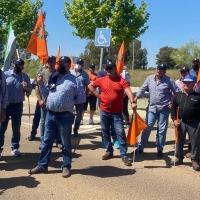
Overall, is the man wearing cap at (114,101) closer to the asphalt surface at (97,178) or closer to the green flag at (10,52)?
the asphalt surface at (97,178)

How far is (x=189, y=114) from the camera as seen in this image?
6727 mm

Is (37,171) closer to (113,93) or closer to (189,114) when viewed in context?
(113,93)

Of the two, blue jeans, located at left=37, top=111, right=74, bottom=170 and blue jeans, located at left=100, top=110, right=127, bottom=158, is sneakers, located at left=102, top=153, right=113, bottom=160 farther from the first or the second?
blue jeans, located at left=37, top=111, right=74, bottom=170

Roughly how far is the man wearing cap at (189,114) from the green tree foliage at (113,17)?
44.1 feet

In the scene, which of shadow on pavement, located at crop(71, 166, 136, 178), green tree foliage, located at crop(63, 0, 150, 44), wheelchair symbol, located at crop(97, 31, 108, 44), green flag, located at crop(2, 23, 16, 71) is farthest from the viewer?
green tree foliage, located at crop(63, 0, 150, 44)

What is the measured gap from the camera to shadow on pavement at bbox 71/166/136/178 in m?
6.24

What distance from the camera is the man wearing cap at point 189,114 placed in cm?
669

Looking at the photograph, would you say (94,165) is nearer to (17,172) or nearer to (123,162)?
(123,162)

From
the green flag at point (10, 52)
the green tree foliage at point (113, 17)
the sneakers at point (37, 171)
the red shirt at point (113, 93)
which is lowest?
the sneakers at point (37, 171)

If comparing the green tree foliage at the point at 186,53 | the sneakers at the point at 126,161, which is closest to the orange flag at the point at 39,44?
the sneakers at the point at 126,161

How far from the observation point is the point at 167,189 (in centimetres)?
565

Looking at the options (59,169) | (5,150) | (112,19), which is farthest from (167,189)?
(112,19)

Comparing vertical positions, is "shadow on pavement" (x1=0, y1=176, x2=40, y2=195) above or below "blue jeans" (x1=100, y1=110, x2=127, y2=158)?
below

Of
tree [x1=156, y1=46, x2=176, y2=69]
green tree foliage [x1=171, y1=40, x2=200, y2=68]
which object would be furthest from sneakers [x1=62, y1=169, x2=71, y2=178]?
tree [x1=156, y1=46, x2=176, y2=69]
